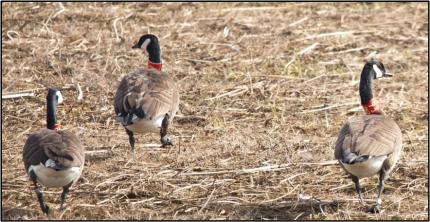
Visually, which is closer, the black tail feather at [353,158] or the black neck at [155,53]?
the black tail feather at [353,158]

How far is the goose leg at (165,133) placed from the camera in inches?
411

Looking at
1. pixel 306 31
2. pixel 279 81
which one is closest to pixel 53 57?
pixel 279 81

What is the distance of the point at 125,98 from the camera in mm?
9969

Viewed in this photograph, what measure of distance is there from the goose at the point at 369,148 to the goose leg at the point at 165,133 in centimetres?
238

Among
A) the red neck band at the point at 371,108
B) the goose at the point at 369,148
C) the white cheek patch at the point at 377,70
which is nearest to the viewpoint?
the goose at the point at 369,148

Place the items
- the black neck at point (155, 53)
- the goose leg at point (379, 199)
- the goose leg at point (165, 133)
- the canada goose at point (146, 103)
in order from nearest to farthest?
the goose leg at point (379, 199) → the canada goose at point (146, 103) → the goose leg at point (165, 133) → the black neck at point (155, 53)

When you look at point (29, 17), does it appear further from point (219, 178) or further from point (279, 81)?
point (219, 178)

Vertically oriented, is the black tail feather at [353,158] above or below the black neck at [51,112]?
below

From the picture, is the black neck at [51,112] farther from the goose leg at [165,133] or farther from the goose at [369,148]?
the goose at [369,148]

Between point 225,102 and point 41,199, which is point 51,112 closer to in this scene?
point 41,199

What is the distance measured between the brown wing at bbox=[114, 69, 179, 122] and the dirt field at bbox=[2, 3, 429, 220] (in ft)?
1.92

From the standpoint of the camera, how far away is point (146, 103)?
9.97 m

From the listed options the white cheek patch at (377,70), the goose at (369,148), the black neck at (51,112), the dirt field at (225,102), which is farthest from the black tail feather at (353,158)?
the black neck at (51,112)

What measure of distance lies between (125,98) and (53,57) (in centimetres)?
412
